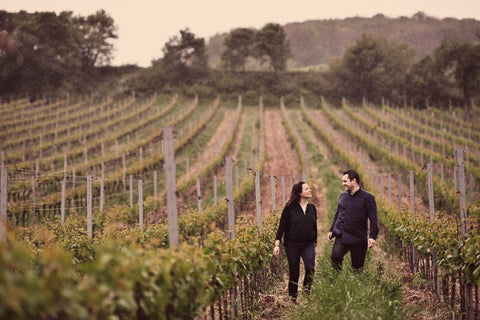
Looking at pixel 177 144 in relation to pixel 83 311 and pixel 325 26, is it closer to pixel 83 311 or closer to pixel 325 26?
pixel 83 311

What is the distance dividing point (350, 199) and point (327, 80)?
145ft

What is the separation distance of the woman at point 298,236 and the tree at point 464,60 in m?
37.5

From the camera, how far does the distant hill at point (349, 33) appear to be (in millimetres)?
116000

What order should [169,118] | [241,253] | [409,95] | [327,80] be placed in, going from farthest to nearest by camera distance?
[327,80] → [409,95] → [169,118] → [241,253]

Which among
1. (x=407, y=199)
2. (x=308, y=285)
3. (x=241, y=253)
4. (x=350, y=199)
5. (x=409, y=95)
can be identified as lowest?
(x=407, y=199)

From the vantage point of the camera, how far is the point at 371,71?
44500 mm

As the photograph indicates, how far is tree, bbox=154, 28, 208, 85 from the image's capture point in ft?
158

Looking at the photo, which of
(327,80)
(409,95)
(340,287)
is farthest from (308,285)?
(327,80)

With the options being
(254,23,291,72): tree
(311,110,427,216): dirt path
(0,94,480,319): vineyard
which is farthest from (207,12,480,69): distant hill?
(0,94,480,319): vineyard

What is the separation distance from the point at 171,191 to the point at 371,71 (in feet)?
143

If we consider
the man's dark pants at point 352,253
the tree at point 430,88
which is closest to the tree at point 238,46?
the tree at point 430,88

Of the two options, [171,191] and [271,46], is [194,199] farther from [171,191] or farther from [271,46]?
[271,46]

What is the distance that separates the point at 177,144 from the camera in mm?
27047

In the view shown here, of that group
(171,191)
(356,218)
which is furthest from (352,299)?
(171,191)
